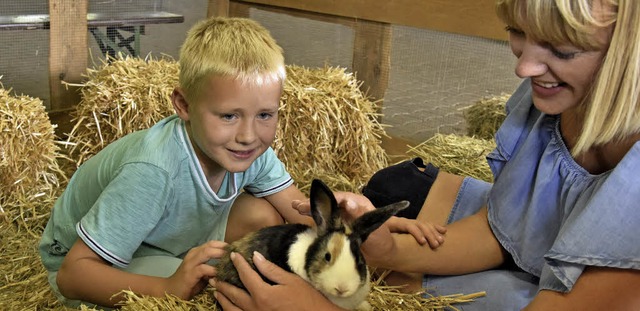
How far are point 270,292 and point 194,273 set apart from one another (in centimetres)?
25

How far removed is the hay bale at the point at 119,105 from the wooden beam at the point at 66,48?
15.1 inches

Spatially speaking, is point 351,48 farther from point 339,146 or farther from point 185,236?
point 185,236

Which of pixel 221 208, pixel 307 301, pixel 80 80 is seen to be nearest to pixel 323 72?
pixel 80 80

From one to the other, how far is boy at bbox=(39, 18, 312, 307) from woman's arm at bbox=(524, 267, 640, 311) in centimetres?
82

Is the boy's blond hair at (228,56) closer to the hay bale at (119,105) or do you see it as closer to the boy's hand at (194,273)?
the boy's hand at (194,273)

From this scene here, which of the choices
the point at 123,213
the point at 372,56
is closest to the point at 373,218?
the point at 123,213

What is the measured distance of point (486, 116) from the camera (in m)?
3.72

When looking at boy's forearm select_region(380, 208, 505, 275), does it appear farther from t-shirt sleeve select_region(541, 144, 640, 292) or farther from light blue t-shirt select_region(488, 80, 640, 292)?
t-shirt sleeve select_region(541, 144, 640, 292)

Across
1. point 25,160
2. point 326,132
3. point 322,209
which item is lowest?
point 25,160

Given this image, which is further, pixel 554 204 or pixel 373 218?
pixel 554 204

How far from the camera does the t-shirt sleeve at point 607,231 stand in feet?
4.45

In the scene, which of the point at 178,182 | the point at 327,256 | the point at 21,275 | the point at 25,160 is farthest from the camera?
the point at 25,160

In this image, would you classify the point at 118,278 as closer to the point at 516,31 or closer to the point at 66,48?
the point at 516,31

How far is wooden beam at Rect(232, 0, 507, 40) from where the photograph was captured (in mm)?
3566
